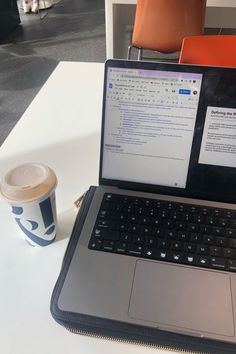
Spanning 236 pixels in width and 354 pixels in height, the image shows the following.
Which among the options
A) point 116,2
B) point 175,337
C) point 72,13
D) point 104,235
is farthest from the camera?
point 72,13

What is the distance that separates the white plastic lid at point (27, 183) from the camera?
19.3 inches

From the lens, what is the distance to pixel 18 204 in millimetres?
492

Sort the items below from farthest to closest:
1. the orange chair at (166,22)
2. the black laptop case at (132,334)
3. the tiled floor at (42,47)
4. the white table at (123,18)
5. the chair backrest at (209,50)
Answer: the tiled floor at (42,47) < the white table at (123,18) < the orange chair at (166,22) < the chair backrest at (209,50) < the black laptop case at (132,334)

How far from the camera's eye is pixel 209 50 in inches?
41.0

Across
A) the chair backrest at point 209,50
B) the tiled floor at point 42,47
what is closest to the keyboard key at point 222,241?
the chair backrest at point 209,50

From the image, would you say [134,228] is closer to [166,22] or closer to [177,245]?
[177,245]

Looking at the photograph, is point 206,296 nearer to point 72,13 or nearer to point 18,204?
point 18,204

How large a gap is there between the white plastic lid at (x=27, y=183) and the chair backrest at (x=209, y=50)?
2.08 feet

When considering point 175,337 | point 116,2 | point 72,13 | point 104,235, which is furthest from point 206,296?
point 72,13

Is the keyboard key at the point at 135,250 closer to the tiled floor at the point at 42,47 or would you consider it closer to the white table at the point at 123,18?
the tiled floor at the point at 42,47

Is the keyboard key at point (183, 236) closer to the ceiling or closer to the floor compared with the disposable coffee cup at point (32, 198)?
closer to the floor

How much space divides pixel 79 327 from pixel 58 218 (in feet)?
0.74

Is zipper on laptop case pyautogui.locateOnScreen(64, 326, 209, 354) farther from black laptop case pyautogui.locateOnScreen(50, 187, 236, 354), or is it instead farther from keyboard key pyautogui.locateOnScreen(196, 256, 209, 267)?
keyboard key pyautogui.locateOnScreen(196, 256, 209, 267)

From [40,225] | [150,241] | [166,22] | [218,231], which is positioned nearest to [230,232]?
[218,231]
